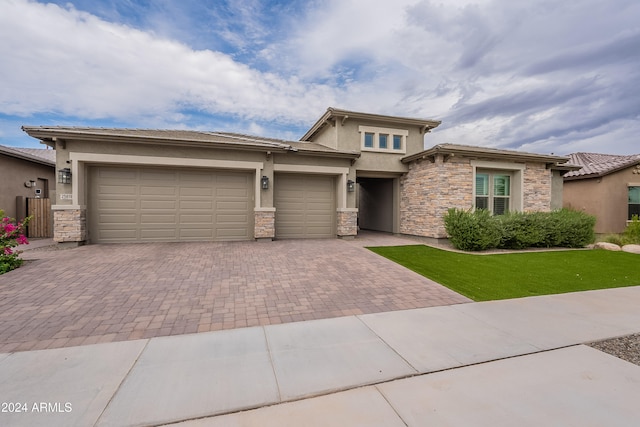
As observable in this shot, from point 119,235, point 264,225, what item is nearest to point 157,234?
point 119,235

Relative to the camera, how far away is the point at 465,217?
9562mm

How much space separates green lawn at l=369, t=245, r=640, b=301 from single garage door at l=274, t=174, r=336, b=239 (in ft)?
10.6

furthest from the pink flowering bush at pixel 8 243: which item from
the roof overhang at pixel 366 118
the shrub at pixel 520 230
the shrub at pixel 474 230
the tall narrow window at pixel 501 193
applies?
the tall narrow window at pixel 501 193

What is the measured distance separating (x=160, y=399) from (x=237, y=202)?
29.3 ft

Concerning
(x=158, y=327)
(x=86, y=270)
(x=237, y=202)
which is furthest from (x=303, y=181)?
(x=158, y=327)

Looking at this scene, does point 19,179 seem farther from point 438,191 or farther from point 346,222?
point 438,191

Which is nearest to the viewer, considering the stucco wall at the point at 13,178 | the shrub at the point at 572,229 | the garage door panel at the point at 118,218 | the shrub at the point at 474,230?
the shrub at the point at 474,230

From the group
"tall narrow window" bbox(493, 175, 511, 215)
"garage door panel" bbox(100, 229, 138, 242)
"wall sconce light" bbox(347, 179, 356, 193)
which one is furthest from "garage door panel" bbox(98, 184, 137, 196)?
"tall narrow window" bbox(493, 175, 511, 215)

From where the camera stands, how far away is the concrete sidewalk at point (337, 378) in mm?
2008

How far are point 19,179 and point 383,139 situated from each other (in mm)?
17632

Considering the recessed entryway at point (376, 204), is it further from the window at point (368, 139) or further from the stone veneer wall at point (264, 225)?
the stone veneer wall at point (264, 225)

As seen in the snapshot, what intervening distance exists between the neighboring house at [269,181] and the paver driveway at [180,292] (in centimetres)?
223

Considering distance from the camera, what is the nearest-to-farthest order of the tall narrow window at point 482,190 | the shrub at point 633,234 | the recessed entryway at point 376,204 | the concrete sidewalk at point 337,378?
1. the concrete sidewalk at point 337,378
2. the shrub at point 633,234
3. the tall narrow window at point 482,190
4. the recessed entryway at point 376,204

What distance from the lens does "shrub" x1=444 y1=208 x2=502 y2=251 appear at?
9367mm
